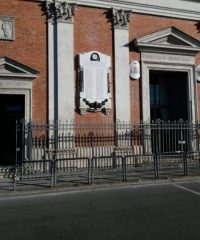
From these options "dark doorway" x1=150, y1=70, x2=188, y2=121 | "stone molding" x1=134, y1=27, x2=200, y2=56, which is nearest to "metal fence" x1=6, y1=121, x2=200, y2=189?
"dark doorway" x1=150, y1=70, x2=188, y2=121

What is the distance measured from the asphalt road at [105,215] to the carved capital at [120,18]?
10.5m

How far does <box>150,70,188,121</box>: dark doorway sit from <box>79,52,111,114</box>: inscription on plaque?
13.0ft

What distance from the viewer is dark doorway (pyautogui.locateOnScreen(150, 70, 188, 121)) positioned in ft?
79.6

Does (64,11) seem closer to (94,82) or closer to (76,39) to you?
(76,39)

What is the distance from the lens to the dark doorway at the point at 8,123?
67.8 feet

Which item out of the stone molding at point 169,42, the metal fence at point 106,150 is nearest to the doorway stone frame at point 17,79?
the metal fence at point 106,150

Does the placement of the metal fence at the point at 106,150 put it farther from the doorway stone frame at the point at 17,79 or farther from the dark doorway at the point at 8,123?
the doorway stone frame at the point at 17,79

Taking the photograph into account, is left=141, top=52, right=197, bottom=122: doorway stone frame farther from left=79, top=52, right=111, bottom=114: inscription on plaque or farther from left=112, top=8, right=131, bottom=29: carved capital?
left=79, top=52, right=111, bottom=114: inscription on plaque

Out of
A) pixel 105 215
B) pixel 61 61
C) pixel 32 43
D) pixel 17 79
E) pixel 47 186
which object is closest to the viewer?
pixel 105 215

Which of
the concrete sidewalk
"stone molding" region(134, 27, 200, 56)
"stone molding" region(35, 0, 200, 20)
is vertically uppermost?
"stone molding" region(35, 0, 200, 20)

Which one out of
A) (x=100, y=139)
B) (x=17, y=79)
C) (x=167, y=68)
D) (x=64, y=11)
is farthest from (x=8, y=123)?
(x=167, y=68)

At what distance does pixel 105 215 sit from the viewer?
9469mm

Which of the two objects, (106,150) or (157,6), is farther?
(157,6)

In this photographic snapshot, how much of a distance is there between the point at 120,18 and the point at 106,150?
6515mm
